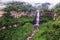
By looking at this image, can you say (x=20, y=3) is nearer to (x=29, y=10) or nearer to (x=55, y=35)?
(x=29, y=10)

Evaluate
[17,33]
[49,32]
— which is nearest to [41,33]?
[49,32]

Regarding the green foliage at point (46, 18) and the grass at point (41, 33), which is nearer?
the grass at point (41, 33)

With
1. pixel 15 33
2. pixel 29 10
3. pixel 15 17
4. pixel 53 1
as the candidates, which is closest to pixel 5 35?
pixel 15 33

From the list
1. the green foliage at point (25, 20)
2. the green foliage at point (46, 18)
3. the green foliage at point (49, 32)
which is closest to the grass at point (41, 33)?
the green foliage at point (49, 32)

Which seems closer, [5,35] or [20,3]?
[5,35]

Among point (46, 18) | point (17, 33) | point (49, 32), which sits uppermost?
point (46, 18)

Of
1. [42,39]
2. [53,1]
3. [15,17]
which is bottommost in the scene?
[42,39]

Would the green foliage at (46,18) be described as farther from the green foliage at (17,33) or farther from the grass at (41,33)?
the green foliage at (17,33)

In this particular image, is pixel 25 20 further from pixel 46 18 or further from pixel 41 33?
pixel 41 33

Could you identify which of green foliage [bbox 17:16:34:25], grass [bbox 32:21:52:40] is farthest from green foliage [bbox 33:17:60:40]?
green foliage [bbox 17:16:34:25]
